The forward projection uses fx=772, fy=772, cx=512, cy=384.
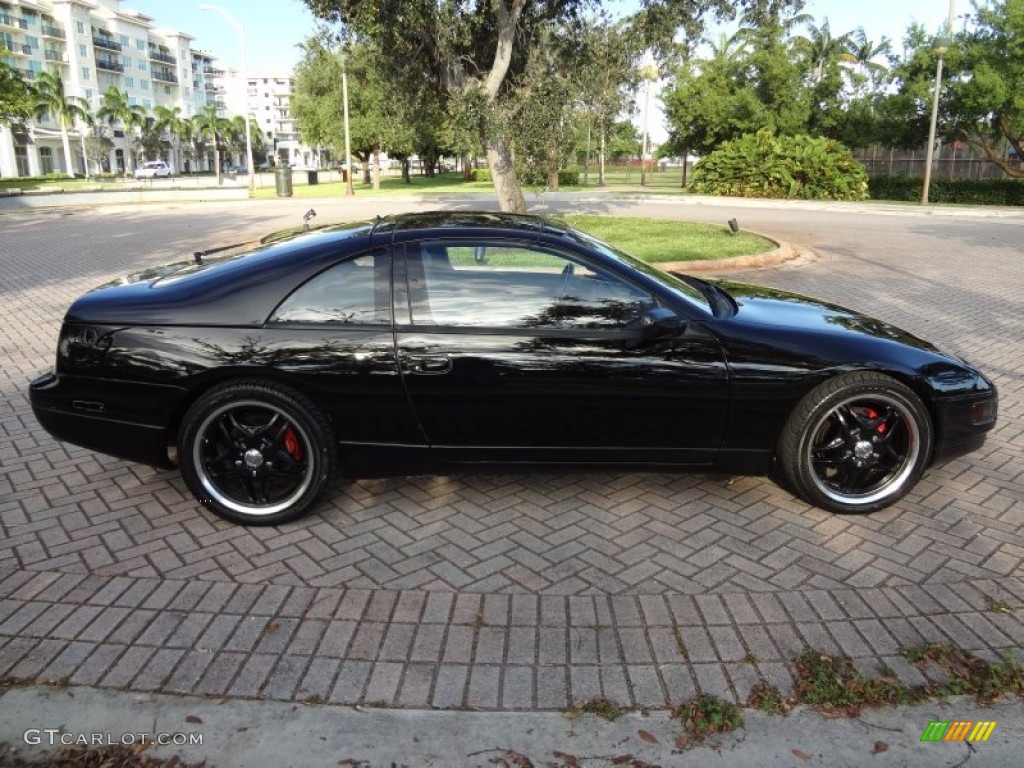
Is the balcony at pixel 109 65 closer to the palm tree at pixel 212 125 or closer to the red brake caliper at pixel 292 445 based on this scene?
the palm tree at pixel 212 125

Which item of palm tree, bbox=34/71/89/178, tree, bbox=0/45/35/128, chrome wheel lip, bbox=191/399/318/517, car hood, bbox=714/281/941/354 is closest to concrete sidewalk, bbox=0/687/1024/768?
chrome wheel lip, bbox=191/399/318/517

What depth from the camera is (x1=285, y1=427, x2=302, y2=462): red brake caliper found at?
376cm

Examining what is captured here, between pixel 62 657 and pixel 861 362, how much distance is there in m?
3.67

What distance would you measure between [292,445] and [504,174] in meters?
13.5

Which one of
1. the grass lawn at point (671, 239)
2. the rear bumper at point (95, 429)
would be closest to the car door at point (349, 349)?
the rear bumper at point (95, 429)

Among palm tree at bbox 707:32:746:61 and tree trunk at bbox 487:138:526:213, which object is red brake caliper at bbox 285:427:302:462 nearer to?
tree trunk at bbox 487:138:526:213

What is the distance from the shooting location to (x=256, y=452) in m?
3.73

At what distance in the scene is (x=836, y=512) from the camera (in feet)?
13.1

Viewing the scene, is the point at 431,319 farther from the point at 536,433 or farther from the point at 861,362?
the point at 861,362

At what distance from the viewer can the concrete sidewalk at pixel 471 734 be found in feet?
7.79

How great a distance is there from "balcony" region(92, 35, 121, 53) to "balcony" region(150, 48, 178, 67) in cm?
1004

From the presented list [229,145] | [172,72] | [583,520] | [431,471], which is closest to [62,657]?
[431,471]

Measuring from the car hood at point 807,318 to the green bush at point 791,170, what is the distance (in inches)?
1184

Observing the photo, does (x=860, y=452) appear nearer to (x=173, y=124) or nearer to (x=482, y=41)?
(x=482, y=41)
